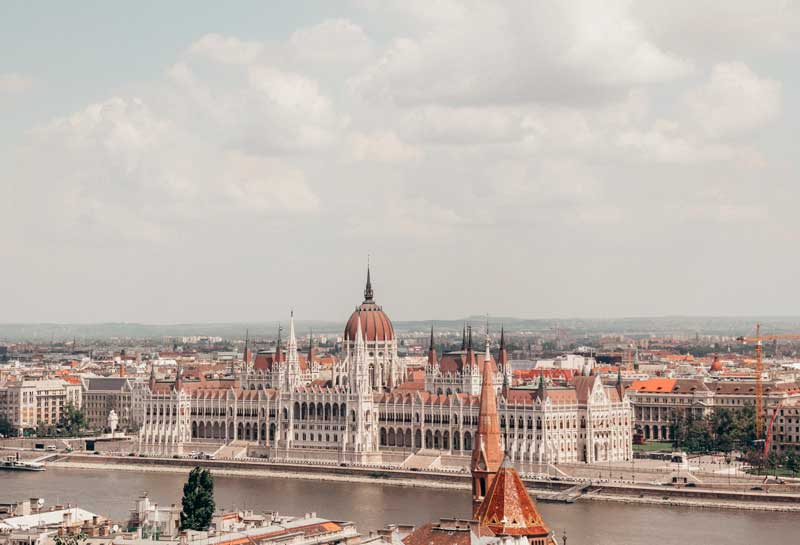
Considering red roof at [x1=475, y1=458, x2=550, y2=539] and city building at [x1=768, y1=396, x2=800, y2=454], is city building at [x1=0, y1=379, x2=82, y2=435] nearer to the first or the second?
city building at [x1=768, y1=396, x2=800, y2=454]

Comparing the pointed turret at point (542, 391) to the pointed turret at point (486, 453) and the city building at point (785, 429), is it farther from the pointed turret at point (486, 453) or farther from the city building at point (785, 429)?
the pointed turret at point (486, 453)

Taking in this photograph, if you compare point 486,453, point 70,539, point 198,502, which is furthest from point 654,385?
point 70,539

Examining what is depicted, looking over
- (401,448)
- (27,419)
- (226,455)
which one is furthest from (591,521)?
(27,419)

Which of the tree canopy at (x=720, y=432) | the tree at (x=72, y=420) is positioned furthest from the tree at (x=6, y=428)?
the tree canopy at (x=720, y=432)

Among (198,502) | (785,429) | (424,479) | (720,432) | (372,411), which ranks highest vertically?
(372,411)

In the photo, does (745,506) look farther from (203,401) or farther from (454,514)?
(203,401)

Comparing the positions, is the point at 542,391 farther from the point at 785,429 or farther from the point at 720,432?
the point at 785,429
